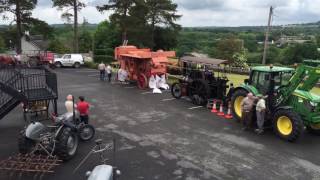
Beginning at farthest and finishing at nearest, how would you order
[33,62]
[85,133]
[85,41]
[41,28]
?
[85,41]
[41,28]
[33,62]
[85,133]

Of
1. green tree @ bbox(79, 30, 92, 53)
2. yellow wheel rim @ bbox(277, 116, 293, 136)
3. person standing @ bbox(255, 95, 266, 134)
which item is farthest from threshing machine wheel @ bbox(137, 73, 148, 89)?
green tree @ bbox(79, 30, 92, 53)

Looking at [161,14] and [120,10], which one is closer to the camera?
[120,10]

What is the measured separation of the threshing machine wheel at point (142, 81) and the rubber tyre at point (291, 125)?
36.4 feet

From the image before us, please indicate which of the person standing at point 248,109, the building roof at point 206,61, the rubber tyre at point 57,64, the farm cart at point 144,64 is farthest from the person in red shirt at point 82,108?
the rubber tyre at point 57,64

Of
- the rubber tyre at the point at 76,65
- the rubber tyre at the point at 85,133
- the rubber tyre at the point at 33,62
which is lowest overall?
the rubber tyre at the point at 85,133

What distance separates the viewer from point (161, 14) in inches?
1933

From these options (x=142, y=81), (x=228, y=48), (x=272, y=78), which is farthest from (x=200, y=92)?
(x=228, y=48)

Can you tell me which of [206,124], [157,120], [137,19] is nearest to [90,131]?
[157,120]

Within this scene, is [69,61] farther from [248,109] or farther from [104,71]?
[248,109]

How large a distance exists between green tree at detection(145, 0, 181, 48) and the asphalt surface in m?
32.9

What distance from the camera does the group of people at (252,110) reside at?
42.3 feet

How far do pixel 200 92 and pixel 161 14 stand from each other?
32970 mm

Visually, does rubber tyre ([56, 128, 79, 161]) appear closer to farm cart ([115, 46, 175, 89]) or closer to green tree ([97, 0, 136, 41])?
farm cart ([115, 46, 175, 89])

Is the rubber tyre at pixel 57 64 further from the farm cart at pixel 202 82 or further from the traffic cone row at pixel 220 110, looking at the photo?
the traffic cone row at pixel 220 110
